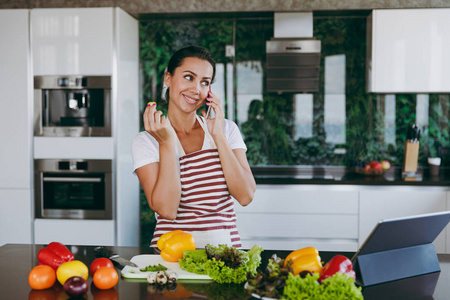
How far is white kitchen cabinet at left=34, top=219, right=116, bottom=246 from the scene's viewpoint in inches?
131

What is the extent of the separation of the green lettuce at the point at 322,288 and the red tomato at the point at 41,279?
640 millimetres

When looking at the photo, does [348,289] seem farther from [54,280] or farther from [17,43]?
[17,43]

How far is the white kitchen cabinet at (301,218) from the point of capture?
3.31 meters

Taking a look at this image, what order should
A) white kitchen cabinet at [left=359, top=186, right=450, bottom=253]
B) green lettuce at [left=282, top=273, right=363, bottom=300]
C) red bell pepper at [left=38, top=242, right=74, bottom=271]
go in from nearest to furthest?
green lettuce at [left=282, top=273, right=363, bottom=300]
red bell pepper at [left=38, top=242, right=74, bottom=271]
white kitchen cabinet at [left=359, top=186, right=450, bottom=253]

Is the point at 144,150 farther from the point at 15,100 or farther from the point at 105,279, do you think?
the point at 15,100

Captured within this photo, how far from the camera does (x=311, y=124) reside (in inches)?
154

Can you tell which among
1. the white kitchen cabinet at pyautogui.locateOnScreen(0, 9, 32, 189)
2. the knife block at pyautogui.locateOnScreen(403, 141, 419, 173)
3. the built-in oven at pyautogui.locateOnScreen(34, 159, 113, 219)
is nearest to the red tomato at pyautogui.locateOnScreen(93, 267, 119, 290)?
the built-in oven at pyautogui.locateOnScreen(34, 159, 113, 219)

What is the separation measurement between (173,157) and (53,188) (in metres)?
1.96

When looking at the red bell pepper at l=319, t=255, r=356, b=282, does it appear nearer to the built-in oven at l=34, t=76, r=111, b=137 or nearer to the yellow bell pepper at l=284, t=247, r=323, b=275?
the yellow bell pepper at l=284, t=247, r=323, b=275

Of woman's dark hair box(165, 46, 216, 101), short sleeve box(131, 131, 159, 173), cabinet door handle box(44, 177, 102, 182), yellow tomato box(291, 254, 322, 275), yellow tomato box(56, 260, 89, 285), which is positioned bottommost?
yellow tomato box(56, 260, 89, 285)

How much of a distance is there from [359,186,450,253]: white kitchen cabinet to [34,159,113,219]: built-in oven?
6.01ft

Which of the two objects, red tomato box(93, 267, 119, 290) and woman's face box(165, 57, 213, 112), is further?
woman's face box(165, 57, 213, 112)

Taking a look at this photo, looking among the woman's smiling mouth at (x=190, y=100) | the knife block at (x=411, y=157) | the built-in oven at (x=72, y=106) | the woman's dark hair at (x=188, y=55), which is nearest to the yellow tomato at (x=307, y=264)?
the woman's smiling mouth at (x=190, y=100)

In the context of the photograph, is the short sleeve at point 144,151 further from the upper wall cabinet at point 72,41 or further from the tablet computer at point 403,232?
the upper wall cabinet at point 72,41
